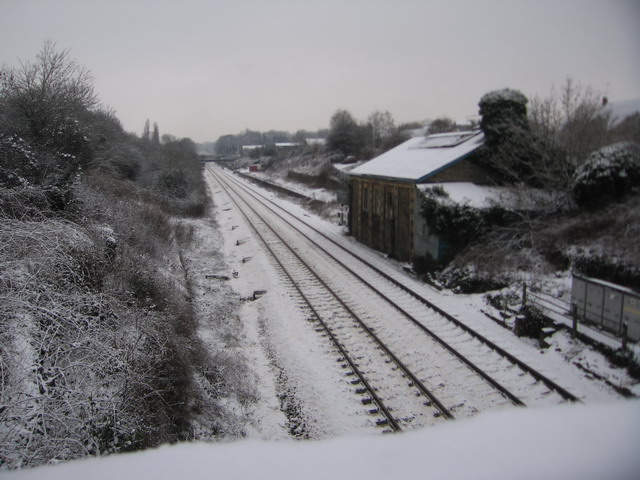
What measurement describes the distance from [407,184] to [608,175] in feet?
27.2

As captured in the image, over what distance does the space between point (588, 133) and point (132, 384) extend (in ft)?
33.3

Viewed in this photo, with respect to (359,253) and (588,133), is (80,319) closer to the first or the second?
(588,133)

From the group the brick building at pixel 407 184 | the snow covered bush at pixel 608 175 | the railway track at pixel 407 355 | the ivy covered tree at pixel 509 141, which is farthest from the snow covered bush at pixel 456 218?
the snow covered bush at pixel 608 175

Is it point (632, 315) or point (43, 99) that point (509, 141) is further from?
point (43, 99)

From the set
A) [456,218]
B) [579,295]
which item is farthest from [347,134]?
[579,295]

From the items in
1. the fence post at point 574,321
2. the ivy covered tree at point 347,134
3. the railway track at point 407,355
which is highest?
the ivy covered tree at point 347,134

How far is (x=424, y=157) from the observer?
16.7 metres

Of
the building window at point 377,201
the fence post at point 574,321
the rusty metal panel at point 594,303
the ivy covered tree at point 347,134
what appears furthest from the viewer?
the ivy covered tree at point 347,134

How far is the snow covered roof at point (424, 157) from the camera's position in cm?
1468

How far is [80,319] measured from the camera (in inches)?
216

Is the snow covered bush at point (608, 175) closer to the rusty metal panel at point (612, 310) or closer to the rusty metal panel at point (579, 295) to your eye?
the rusty metal panel at point (579, 295)

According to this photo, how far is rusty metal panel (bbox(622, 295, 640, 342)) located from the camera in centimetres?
640

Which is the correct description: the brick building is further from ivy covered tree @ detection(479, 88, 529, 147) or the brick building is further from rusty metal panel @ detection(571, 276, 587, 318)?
rusty metal panel @ detection(571, 276, 587, 318)

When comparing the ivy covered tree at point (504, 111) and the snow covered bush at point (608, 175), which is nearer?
the snow covered bush at point (608, 175)
